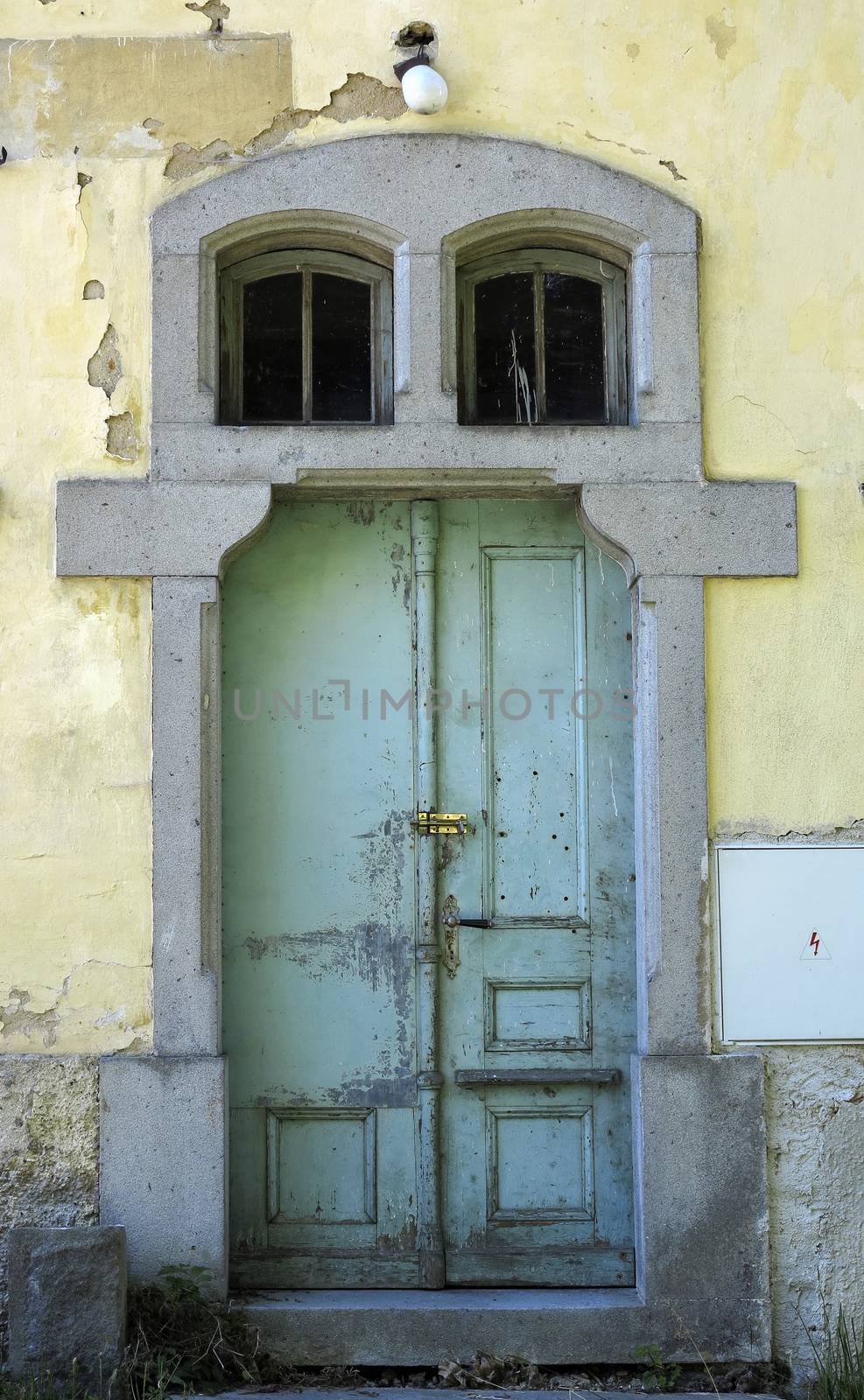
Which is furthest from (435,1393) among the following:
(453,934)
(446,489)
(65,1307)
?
(446,489)

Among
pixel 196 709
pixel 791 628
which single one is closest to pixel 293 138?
pixel 196 709

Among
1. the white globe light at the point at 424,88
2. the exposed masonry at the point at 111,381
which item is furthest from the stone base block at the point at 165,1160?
the white globe light at the point at 424,88

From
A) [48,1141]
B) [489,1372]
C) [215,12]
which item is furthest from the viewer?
[215,12]

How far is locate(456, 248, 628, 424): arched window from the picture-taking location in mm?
4688

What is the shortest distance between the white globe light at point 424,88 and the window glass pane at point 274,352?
0.70 meters

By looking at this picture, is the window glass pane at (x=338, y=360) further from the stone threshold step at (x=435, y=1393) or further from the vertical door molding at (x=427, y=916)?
the stone threshold step at (x=435, y=1393)

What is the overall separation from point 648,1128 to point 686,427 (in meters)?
2.31

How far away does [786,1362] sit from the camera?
4.29 metres

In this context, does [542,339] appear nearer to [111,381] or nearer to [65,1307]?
[111,381]

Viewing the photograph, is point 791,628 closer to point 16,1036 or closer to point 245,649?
point 245,649

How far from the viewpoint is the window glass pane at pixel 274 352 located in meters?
4.66

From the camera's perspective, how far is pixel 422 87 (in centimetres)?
437

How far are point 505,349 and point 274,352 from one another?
81 cm

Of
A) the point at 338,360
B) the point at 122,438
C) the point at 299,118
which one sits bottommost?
the point at 122,438
